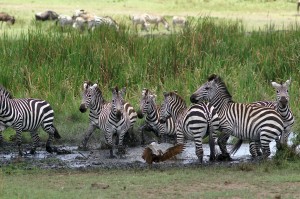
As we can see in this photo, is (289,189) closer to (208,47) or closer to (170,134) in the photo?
(170,134)

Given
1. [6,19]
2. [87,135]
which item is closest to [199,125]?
[87,135]

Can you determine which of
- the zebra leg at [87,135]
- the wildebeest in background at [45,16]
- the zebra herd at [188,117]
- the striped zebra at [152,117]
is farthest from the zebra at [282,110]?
the wildebeest in background at [45,16]

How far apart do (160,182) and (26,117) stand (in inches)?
144

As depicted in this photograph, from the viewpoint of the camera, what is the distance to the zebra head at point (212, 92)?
12961 mm

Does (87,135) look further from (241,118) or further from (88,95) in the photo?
(241,118)

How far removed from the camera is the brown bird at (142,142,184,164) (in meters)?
11.9

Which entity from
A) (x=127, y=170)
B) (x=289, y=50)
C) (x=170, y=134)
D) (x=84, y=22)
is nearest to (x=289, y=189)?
(x=127, y=170)

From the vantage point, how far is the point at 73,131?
14734mm

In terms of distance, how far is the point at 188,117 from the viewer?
40.4ft

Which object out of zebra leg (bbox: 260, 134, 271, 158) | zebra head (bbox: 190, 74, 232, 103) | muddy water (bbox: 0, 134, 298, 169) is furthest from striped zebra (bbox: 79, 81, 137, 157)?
zebra leg (bbox: 260, 134, 271, 158)

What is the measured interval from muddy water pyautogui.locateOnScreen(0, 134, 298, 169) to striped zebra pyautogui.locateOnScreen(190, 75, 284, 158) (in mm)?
455

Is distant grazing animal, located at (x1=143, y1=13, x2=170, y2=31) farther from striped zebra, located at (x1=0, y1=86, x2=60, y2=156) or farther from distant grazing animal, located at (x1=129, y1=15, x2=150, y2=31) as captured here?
striped zebra, located at (x1=0, y1=86, x2=60, y2=156)

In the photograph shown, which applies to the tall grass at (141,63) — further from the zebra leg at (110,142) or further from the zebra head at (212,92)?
the zebra head at (212,92)

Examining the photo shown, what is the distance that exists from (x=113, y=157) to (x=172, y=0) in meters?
29.0
